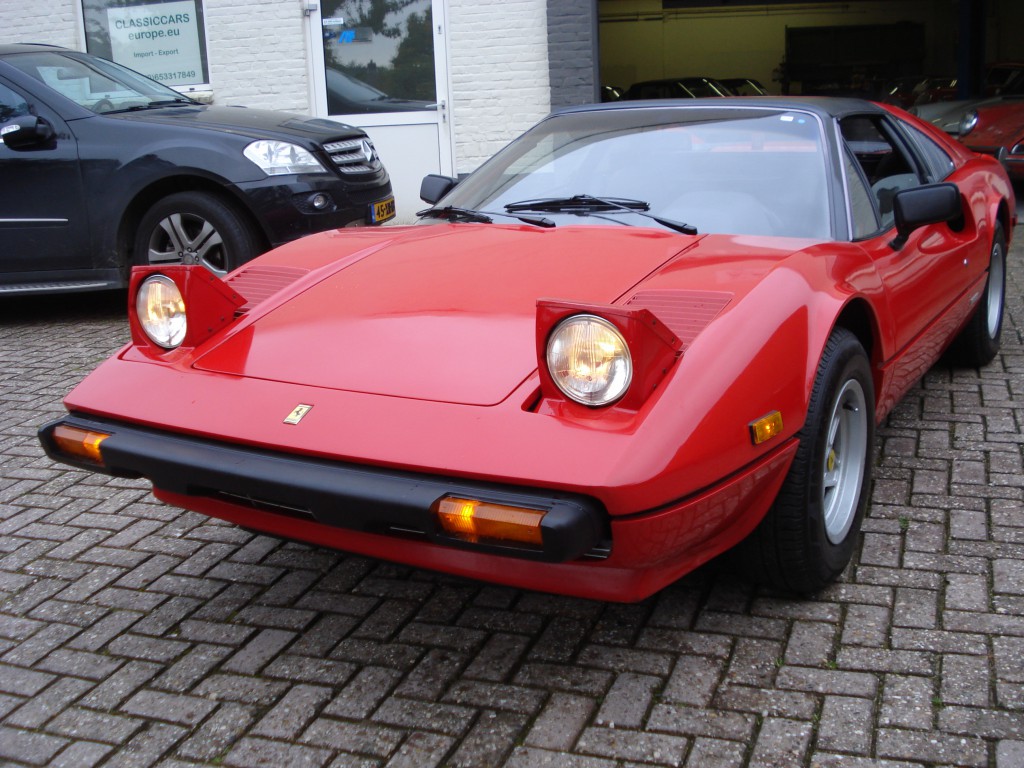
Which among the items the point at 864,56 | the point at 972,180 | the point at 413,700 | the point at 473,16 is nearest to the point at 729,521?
the point at 413,700

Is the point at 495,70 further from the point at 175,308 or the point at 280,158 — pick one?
the point at 175,308

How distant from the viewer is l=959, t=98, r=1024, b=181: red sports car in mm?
9531

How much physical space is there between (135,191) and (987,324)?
4.52 metres

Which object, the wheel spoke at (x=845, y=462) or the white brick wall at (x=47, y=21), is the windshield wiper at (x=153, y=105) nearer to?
the white brick wall at (x=47, y=21)

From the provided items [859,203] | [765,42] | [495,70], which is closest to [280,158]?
[859,203]

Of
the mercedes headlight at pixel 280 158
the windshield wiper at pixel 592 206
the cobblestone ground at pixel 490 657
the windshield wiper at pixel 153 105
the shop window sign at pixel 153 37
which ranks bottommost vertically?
the cobblestone ground at pixel 490 657

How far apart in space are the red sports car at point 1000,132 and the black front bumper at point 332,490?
28.8 ft

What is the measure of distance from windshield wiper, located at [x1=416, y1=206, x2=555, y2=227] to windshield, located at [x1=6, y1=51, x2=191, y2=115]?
3635 mm

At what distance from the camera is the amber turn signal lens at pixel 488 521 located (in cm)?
203

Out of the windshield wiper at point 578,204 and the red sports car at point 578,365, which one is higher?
the windshield wiper at point 578,204

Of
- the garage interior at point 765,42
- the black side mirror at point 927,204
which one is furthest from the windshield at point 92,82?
the garage interior at point 765,42

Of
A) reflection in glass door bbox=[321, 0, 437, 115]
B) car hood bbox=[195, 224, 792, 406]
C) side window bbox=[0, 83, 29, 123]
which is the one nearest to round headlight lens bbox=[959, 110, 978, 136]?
reflection in glass door bbox=[321, 0, 437, 115]

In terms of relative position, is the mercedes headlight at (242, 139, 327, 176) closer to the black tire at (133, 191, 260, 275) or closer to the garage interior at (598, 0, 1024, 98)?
the black tire at (133, 191, 260, 275)

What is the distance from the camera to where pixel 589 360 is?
2203 millimetres
